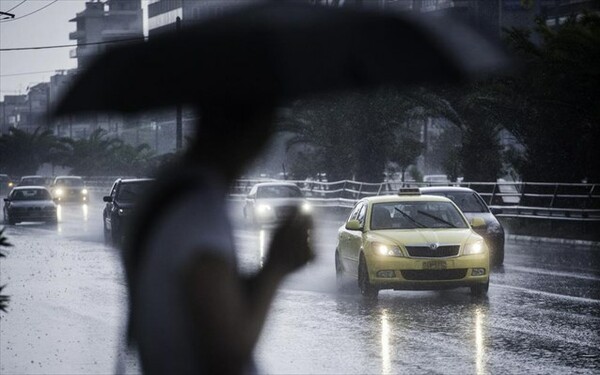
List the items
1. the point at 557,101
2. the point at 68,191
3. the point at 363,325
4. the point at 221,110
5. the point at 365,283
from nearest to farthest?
the point at 363,325
the point at 365,283
the point at 557,101
the point at 221,110
the point at 68,191

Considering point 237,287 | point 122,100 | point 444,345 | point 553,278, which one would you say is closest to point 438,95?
point 553,278

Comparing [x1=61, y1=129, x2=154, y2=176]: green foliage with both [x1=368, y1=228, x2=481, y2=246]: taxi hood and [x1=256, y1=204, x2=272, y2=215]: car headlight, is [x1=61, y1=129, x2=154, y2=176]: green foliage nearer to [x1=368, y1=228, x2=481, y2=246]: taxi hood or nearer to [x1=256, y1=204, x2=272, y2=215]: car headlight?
[x1=256, y1=204, x2=272, y2=215]: car headlight

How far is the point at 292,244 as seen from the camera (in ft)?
97.8

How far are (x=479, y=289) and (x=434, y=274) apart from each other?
0.90 metres

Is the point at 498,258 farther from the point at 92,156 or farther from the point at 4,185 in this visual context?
the point at 92,156

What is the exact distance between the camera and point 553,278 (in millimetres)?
19672

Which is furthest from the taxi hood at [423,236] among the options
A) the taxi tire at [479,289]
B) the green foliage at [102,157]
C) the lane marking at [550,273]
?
the green foliage at [102,157]

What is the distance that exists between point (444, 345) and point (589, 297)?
5.41m

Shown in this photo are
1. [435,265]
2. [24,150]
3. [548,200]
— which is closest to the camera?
[435,265]

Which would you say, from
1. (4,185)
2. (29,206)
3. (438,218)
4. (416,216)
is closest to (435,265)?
(438,218)

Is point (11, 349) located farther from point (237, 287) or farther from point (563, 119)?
point (563, 119)

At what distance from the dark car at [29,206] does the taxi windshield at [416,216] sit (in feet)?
90.4

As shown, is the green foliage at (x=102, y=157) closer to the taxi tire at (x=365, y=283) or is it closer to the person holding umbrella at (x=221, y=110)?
the person holding umbrella at (x=221, y=110)

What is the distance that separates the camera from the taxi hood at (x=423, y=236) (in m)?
16.0
